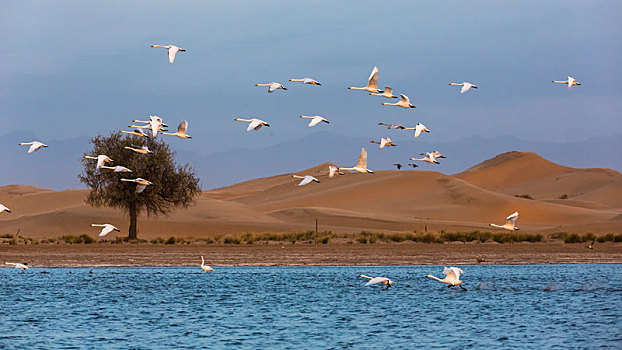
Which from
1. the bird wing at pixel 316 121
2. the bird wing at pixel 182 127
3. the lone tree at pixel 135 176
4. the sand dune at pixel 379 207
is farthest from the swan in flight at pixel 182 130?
the sand dune at pixel 379 207

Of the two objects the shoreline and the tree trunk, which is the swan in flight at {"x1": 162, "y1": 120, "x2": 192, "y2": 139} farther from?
the tree trunk

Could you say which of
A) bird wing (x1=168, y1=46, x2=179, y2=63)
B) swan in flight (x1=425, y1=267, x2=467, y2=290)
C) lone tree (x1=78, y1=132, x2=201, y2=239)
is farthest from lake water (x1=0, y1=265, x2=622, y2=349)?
lone tree (x1=78, y1=132, x2=201, y2=239)

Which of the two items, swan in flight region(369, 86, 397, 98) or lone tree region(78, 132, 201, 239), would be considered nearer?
swan in flight region(369, 86, 397, 98)

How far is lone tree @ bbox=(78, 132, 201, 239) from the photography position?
51156 millimetres

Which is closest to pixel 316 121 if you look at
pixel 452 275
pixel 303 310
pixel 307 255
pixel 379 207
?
pixel 452 275

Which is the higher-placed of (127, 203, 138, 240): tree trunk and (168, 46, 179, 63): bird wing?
(168, 46, 179, 63): bird wing

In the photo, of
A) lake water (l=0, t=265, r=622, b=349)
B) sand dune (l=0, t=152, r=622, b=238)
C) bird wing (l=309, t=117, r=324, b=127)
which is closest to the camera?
lake water (l=0, t=265, r=622, b=349)

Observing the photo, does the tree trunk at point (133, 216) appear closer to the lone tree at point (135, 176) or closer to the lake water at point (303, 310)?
the lone tree at point (135, 176)

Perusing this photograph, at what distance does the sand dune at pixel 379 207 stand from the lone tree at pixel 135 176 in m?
13.4

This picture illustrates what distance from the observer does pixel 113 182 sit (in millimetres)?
51719

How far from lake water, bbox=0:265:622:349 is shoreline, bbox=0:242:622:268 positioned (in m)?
3.55

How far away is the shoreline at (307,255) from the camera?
125 feet

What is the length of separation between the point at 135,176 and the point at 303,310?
96.4 feet

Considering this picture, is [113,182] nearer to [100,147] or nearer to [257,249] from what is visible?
[100,147]
